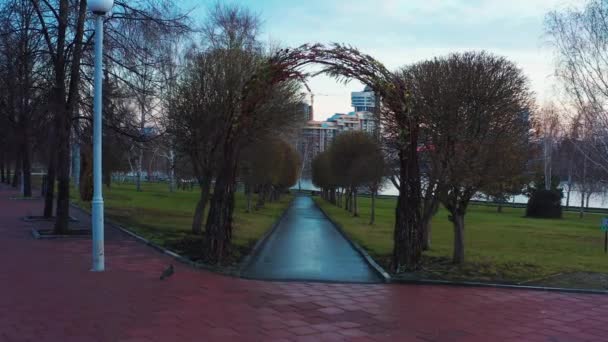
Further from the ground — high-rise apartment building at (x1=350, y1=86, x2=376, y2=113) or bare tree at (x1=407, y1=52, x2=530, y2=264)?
high-rise apartment building at (x1=350, y1=86, x2=376, y2=113)

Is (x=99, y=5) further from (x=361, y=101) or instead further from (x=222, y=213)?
(x=361, y=101)

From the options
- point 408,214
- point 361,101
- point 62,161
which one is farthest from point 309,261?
point 361,101

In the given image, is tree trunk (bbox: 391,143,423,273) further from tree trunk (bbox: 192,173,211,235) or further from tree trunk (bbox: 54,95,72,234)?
tree trunk (bbox: 54,95,72,234)

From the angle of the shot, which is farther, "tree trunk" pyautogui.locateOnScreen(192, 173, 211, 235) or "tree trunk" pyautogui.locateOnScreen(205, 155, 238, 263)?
"tree trunk" pyautogui.locateOnScreen(192, 173, 211, 235)

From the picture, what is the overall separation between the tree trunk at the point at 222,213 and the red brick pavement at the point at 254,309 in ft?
3.32

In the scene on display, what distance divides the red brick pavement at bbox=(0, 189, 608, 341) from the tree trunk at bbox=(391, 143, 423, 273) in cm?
130

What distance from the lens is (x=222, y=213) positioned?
1104 centimetres

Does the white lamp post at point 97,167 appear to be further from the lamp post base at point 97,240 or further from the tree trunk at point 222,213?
the tree trunk at point 222,213

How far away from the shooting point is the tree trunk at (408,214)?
10.6 metres

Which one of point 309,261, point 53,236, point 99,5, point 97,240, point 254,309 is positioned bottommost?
point 309,261

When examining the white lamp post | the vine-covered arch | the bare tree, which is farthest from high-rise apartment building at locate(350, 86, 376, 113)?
the white lamp post

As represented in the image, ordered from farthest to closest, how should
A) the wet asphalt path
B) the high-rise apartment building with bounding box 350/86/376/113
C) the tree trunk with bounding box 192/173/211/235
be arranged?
the high-rise apartment building with bounding box 350/86/376/113
the tree trunk with bounding box 192/173/211/235
the wet asphalt path

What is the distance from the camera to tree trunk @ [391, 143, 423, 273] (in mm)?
10570

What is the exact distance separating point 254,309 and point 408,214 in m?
4.46
